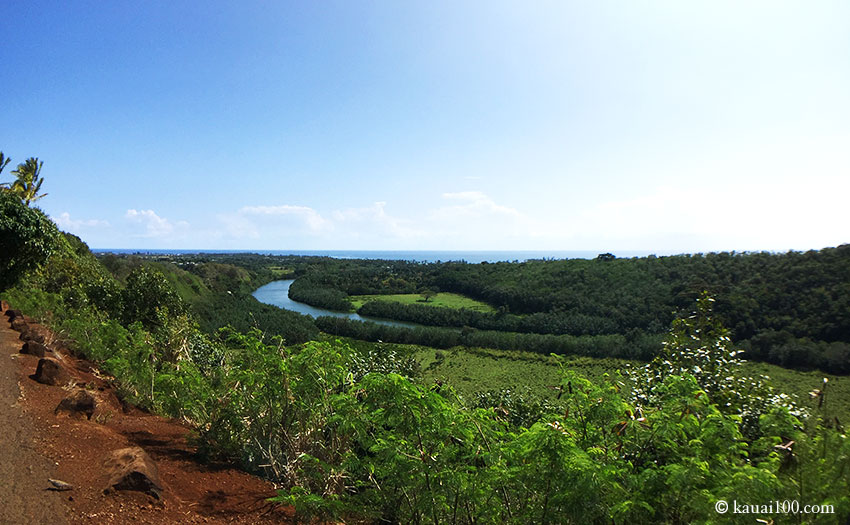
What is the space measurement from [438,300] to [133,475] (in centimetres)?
9705

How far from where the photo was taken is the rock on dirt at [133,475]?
3148mm

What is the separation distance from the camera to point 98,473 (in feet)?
11.1

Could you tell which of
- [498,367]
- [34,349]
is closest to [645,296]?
[498,367]

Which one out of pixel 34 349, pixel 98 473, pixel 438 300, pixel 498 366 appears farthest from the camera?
pixel 438 300

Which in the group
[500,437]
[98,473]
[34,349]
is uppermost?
[500,437]

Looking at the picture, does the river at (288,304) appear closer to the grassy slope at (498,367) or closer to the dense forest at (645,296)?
the dense forest at (645,296)

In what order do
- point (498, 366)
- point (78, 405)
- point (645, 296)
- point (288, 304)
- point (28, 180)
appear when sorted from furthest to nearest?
point (288, 304) < point (645, 296) < point (498, 366) < point (28, 180) < point (78, 405)

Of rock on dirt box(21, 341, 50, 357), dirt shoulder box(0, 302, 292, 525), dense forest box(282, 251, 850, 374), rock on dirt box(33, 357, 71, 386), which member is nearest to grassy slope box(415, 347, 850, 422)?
dense forest box(282, 251, 850, 374)

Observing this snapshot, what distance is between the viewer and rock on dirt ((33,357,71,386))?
577cm

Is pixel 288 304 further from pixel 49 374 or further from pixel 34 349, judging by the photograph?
pixel 49 374

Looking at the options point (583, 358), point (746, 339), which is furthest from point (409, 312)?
point (746, 339)

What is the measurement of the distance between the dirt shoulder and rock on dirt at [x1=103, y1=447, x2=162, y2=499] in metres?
0.04

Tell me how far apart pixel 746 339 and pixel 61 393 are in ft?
172

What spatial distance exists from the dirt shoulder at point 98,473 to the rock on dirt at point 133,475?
4 centimetres
